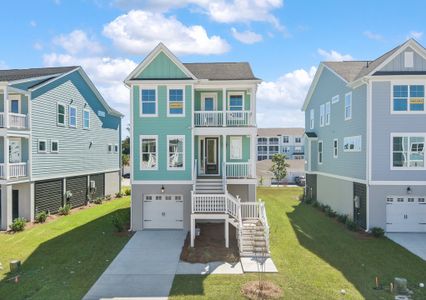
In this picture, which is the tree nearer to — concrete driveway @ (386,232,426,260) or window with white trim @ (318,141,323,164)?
window with white trim @ (318,141,323,164)

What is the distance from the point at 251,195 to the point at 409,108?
9.83 m

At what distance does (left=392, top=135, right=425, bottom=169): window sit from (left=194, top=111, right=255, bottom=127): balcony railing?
8136 mm

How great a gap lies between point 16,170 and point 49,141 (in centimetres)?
345

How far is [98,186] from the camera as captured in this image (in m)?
28.9

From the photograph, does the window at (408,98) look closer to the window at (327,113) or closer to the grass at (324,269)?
the grass at (324,269)

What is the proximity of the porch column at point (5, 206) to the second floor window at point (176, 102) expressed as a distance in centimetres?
1005

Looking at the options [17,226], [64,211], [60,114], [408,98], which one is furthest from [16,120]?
[408,98]

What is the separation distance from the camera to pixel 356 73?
21.7 metres

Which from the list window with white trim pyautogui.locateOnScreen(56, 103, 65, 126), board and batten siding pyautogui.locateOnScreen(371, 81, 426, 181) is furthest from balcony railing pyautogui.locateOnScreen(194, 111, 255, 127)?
window with white trim pyautogui.locateOnScreen(56, 103, 65, 126)

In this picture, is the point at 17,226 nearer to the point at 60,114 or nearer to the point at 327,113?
the point at 60,114

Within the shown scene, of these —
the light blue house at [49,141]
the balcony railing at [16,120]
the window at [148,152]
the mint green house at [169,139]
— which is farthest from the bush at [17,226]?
the window at [148,152]

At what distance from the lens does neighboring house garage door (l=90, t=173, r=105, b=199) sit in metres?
27.9

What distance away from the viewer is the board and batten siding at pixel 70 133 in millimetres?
20766

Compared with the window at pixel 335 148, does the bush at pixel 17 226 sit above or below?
below
